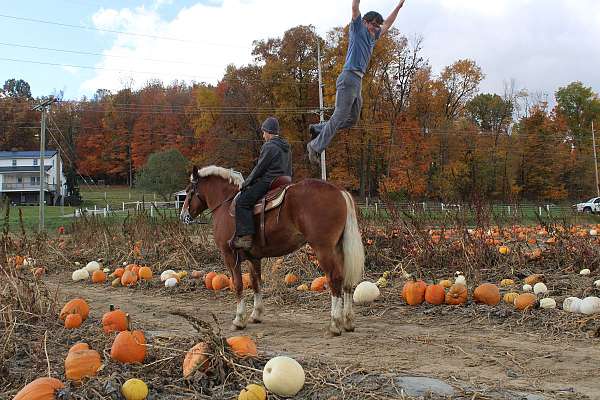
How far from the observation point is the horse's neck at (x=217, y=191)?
7824mm

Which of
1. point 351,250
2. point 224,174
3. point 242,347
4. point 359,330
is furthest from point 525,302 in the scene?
point 224,174

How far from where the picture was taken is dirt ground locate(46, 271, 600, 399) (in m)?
4.36

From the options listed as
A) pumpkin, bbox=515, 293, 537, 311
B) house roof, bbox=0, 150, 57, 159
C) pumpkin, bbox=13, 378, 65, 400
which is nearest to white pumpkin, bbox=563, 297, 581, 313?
pumpkin, bbox=515, 293, 537, 311

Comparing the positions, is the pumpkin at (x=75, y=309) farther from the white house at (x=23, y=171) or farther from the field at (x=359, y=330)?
the white house at (x=23, y=171)

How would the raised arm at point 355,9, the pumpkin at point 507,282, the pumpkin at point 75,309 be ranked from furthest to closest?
the pumpkin at point 507,282, the pumpkin at point 75,309, the raised arm at point 355,9

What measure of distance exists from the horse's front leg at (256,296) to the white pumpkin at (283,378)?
3505 mm

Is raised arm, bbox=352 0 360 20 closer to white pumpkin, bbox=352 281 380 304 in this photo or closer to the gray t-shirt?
the gray t-shirt

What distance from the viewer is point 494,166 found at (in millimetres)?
37812

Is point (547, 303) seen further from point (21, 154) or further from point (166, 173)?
point (21, 154)

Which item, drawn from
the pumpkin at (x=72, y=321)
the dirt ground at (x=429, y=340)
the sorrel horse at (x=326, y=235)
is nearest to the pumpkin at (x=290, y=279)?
the dirt ground at (x=429, y=340)

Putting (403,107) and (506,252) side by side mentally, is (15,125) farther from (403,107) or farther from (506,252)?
(506,252)

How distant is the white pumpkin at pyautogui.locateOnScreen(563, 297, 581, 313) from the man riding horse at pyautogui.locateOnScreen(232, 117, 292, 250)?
146 inches

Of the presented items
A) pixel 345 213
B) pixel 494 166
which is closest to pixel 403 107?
pixel 494 166

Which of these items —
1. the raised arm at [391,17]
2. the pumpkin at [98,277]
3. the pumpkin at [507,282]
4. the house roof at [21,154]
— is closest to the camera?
the raised arm at [391,17]
